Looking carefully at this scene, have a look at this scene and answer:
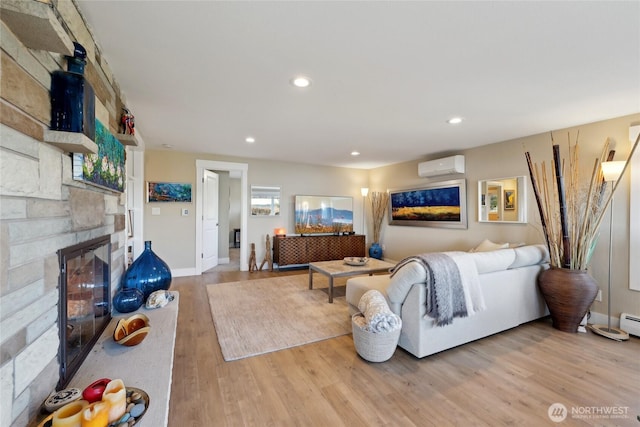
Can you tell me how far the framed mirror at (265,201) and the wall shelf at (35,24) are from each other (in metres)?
4.45

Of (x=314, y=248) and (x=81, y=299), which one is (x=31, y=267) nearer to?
(x=81, y=299)

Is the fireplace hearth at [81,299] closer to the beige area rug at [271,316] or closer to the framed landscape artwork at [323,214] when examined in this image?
the beige area rug at [271,316]

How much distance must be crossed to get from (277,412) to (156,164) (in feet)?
14.8

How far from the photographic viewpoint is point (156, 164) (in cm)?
472

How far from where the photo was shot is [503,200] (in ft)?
12.6

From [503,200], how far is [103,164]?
451 centimetres

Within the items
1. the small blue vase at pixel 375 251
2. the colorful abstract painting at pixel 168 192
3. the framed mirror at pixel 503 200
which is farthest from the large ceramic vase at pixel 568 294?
the colorful abstract painting at pixel 168 192

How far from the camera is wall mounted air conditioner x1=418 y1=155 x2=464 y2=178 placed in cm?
435

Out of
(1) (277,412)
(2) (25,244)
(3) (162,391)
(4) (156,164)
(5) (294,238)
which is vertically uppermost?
(4) (156,164)

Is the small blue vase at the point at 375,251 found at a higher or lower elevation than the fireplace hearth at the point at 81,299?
lower

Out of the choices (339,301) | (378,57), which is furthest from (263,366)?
(378,57)

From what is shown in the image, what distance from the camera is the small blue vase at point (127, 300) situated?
83.3 inches

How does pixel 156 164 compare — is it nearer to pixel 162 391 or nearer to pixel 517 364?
pixel 162 391

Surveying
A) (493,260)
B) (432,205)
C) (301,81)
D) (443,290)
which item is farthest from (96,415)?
(432,205)
